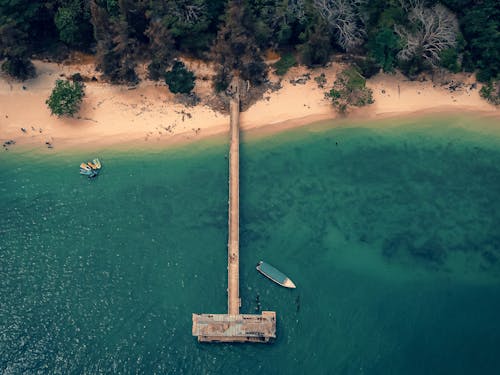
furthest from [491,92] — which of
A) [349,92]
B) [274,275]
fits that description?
[274,275]

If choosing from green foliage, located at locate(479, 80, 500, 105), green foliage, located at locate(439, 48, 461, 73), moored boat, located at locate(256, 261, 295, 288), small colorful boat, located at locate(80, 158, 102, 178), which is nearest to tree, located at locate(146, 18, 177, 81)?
small colorful boat, located at locate(80, 158, 102, 178)

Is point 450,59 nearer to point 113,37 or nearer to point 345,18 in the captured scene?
point 345,18

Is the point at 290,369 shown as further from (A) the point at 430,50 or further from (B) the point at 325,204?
(A) the point at 430,50

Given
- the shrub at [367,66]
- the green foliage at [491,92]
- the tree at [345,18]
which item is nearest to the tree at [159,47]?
the tree at [345,18]

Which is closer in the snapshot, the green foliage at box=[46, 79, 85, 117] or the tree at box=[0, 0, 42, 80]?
the tree at box=[0, 0, 42, 80]

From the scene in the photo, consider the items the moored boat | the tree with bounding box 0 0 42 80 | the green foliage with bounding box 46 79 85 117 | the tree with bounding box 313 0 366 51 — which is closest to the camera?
the moored boat

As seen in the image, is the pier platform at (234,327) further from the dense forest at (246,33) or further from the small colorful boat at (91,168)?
the dense forest at (246,33)

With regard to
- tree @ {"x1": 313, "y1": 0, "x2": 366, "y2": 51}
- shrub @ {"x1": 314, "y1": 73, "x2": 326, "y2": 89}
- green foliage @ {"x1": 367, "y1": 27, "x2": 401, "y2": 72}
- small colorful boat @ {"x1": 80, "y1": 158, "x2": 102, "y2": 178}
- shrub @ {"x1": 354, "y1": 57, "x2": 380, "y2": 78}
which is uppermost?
tree @ {"x1": 313, "y1": 0, "x2": 366, "y2": 51}

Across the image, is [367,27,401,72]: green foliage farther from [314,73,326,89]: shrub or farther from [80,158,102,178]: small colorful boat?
[80,158,102,178]: small colorful boat
